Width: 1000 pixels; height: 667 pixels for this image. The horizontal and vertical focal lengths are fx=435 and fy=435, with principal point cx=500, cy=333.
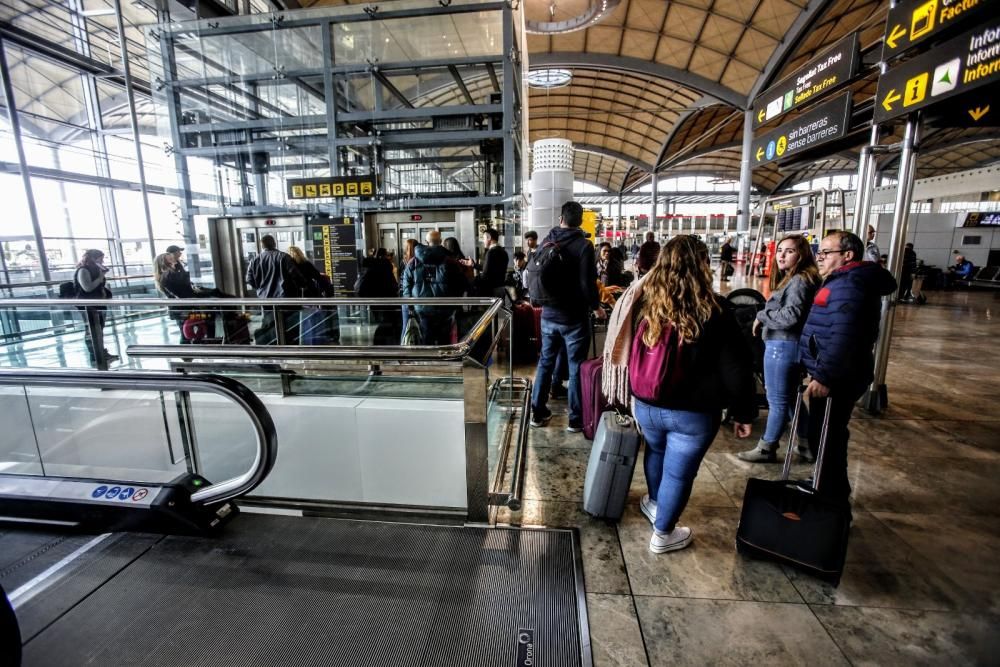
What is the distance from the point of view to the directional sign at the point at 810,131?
4.33m

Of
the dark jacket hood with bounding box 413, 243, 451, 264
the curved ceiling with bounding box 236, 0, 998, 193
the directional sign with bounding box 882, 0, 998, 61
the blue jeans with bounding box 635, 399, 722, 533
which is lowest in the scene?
the blue jeans with bounding box 635, 399, 722, 533

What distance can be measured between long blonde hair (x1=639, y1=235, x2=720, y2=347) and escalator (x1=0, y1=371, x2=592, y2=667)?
1215mm

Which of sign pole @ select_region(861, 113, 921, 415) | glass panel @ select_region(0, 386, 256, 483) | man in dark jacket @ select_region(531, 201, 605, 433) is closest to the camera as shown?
glass panel @ select_region(0, 386, 256, 483)

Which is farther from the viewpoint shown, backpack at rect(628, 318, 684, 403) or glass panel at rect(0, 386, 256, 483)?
glass panel at rect(0, 386, 256, 483)

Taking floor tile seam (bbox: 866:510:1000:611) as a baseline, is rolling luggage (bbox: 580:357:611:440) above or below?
above

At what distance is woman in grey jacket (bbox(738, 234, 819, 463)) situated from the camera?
271cm

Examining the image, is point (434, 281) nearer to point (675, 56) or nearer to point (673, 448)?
point (673, 448)

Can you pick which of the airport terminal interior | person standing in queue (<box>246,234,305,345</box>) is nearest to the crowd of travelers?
the airport terminal interior

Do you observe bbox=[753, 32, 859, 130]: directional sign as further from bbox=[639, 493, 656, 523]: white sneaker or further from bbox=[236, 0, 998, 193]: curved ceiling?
bbox=[639, 493, 656, 523]: white sneaker

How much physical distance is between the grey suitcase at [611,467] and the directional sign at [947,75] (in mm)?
3219

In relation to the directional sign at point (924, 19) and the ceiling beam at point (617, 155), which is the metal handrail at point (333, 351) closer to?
the directional sign at point (924, 19)

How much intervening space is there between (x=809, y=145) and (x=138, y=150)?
459 inches

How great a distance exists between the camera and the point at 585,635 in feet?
5.56

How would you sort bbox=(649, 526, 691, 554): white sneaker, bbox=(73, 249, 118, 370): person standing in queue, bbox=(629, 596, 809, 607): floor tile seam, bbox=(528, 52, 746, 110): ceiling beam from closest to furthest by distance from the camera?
1. bbox=(629, 596, 809, 607): floor tile seam
2. bbox=(649, 526, 691, 554): white sneaker
3. bbox=(73, 249, 118, 370): person standing in queue
4. bbox=(528, 52, 746, 110): ceiling beam
